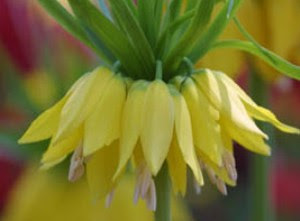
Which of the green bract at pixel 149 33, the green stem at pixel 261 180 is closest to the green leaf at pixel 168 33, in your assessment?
the green bract at pixel 149 33

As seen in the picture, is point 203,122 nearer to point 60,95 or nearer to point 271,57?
point 271,57

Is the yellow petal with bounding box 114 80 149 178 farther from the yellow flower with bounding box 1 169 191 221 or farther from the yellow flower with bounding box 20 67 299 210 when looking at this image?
the yellow flower with bounding box 1 169 191 221

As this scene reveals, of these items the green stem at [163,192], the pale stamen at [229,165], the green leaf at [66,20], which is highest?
the green leaf at [66,20]

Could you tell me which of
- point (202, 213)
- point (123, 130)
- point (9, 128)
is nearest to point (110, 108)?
point (123, 130)

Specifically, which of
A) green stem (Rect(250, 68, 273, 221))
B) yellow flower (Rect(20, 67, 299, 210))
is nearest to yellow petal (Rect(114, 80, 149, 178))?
yellow flower (Rect(20, 67, 299, 210))

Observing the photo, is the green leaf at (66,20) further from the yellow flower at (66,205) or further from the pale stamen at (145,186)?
the yellow flower at (66,205)

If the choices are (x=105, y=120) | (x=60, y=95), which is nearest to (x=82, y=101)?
(x=105, y=120)
